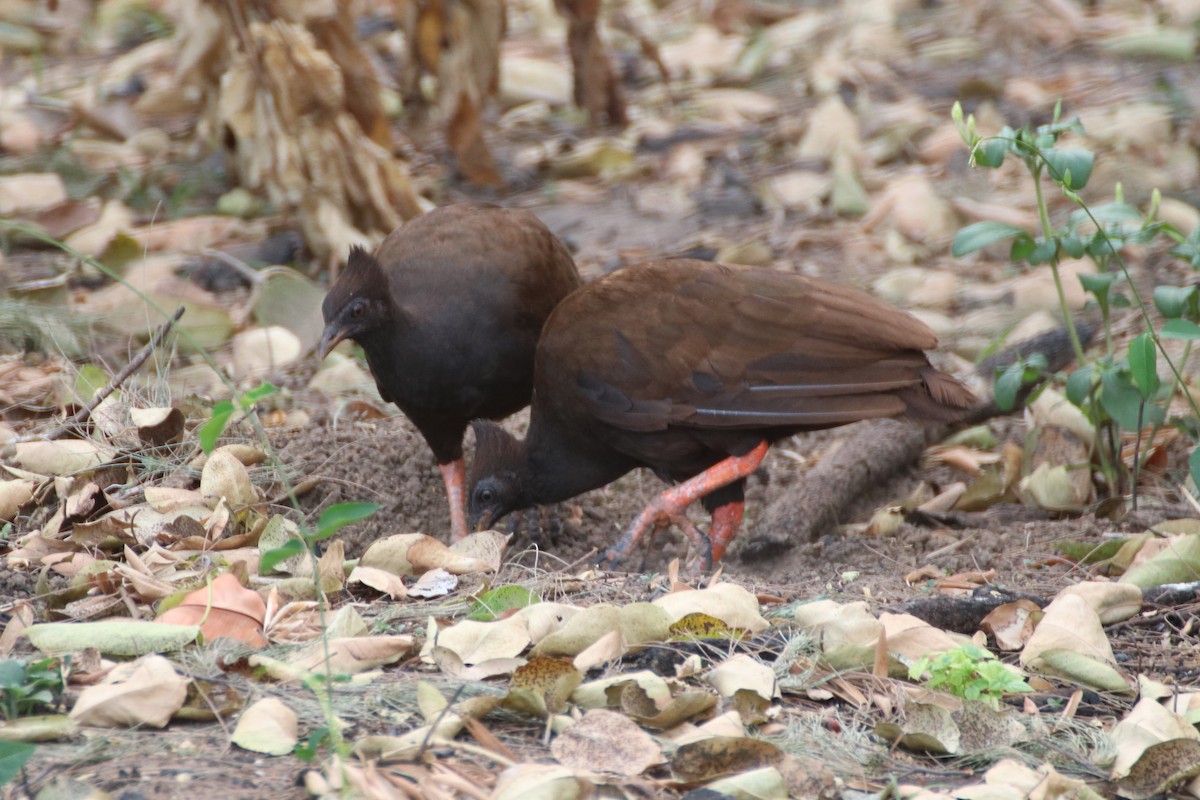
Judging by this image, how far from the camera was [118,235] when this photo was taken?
6086 millimetres

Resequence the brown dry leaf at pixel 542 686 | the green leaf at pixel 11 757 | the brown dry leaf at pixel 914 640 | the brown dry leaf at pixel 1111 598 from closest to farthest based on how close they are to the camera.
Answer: the green leaf at pixel 11 757
the brown dry leaf at pixel 542 686
the brown dry leaf at pixel 914 640
the brown dry leaf at pixel 1111 598

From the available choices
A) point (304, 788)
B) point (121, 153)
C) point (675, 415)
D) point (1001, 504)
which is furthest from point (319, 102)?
point (304, 788)

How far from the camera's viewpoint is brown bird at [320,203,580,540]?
14.4ft

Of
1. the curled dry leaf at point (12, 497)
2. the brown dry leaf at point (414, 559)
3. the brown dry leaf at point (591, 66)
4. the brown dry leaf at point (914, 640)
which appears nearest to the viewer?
the brown dry leaf at point (914, 640)

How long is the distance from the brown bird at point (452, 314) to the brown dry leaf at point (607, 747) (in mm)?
2052

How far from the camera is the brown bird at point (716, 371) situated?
4.21 meters

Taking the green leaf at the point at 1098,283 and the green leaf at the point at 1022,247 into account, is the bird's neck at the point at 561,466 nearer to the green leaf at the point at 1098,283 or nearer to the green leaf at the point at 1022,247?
the green leaf at the point at 1022,247

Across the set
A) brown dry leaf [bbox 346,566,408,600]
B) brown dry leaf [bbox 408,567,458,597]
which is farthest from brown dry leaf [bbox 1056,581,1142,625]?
brown dry leaf [bbox 346,566,408,600]

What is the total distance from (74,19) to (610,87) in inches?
155

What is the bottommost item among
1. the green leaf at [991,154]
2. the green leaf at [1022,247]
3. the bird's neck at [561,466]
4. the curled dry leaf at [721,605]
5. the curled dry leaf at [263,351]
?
the bird's neck at [561,466]

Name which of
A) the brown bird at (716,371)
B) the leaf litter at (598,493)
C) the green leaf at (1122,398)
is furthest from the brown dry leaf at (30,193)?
the green leaf at (1122,398)

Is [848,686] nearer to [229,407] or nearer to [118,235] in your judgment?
[229,407]

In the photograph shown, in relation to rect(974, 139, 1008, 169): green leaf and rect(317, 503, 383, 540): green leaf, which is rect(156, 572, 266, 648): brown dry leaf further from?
rect(974, 139, 1008, 169): green leaf

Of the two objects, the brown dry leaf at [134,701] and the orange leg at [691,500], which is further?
the orange leg at [691,500]
